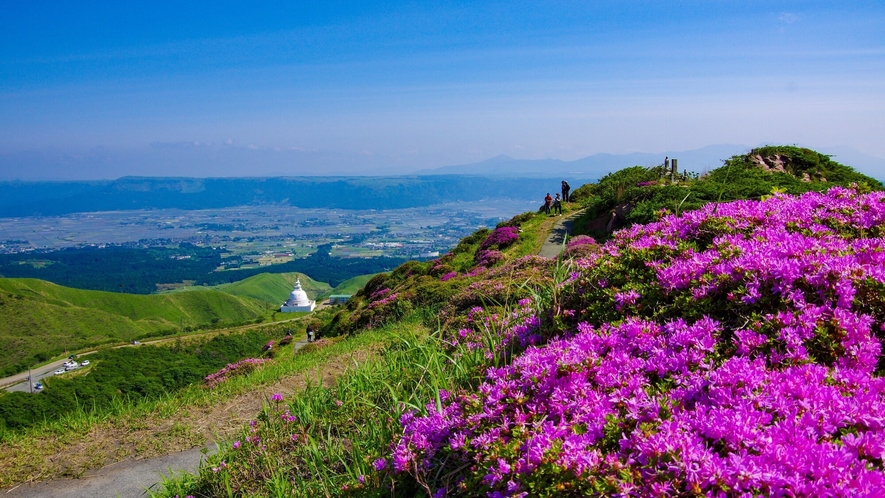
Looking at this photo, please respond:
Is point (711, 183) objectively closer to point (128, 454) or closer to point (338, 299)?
point (128, 454)

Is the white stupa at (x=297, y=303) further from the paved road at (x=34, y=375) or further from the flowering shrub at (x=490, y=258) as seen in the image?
the flowering shrub at (x=490, y=258)

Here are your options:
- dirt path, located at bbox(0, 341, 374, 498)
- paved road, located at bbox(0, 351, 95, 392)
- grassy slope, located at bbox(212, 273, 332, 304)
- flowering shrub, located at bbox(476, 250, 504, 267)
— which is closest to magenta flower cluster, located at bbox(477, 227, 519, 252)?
flowering shrub, located at bbox(476, 250, 504, 267)

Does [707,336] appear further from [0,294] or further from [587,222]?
[0,294]

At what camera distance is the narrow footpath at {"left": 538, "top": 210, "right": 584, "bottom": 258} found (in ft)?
73.3

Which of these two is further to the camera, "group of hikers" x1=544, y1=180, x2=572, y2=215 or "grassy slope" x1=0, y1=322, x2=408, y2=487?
"group of hikers" x1=544, y1=180, x2=572, y2=215

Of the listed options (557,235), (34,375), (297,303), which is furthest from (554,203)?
(297,303)

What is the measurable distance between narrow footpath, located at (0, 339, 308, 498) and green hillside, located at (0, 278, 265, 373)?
81.6 meters

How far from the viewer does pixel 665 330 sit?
3188mm

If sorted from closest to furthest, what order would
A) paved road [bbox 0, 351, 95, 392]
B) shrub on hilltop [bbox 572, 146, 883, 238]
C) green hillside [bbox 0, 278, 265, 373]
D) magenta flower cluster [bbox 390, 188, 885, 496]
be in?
magenta flower cluster [bbox 390, 188, 885, 496] < shrub on hilltop [bbox 572, 146, 883, 238] < paved road [bbox 0, 351, 95, 392] < green hillside [bbox 0, 278, 265, 373]

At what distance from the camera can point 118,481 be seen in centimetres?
609

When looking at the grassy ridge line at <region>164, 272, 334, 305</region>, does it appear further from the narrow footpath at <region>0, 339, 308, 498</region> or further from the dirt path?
the narrow footpath at <region>0, 339, 308, 498</region>

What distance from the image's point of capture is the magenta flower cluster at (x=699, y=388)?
2049 mm

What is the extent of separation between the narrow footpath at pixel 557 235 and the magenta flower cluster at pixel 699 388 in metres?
16.1

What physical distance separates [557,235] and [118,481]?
21.9 metres
